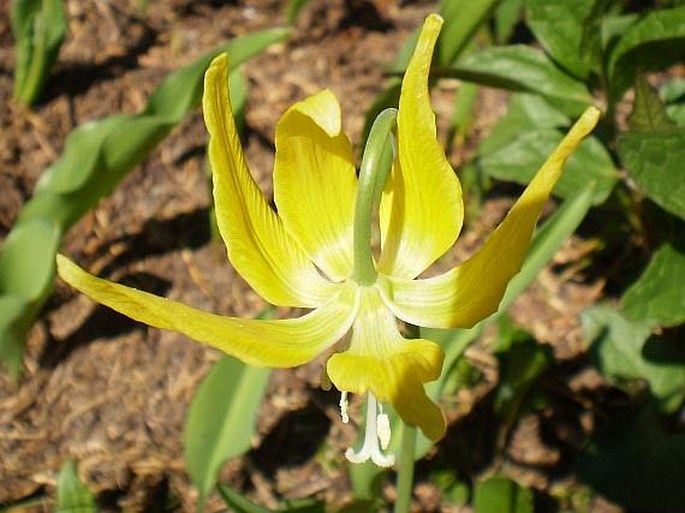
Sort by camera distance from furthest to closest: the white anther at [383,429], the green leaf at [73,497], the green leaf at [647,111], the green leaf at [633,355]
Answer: the green leaf at [633,355] → the green leaf at [73,497] → the green leaf at [647,111] → the white anther at [383,429]

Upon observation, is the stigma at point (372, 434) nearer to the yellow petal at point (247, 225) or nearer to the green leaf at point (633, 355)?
the yellow petal at point (247, 225)

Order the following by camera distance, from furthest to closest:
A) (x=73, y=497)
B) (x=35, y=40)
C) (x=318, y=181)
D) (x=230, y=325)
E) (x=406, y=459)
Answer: (x=35, y=40), (x=73, y=497), (x=406, y=459), (x=318, y=181), (x=230, y=325)

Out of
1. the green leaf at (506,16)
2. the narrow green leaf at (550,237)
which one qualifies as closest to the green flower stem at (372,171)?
the narrow green leaf at (550,237)

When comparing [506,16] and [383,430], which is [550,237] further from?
[506,16]

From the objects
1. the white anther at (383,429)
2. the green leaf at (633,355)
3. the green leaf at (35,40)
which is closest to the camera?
the white anther at (383,429)

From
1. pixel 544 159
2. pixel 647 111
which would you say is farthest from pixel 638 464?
pixel 647 111

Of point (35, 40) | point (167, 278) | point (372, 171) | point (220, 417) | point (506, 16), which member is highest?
point (372, 171)

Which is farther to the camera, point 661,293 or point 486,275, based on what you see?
point 661,293
